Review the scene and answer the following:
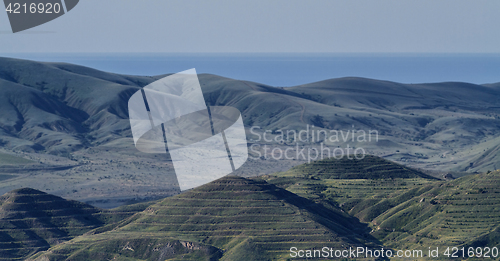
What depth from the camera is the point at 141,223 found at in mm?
115750

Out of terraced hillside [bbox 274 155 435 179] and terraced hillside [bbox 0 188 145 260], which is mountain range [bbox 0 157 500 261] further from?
terraced hillside [bbox 274 155 435 179]

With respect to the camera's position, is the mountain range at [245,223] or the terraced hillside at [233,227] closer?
the terraced hillside at [233,227]

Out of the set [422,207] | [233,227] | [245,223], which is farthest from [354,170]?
[233,227]

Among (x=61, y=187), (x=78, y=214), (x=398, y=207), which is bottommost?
(x=61, y=187)

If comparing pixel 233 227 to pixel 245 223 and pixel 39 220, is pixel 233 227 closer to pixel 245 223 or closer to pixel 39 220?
pixel 245 223

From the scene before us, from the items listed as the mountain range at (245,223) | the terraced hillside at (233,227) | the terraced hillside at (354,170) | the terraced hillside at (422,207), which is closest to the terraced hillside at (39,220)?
the mountain range at (245,223)

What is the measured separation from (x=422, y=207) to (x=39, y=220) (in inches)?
2591

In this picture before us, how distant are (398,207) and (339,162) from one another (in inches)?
1545

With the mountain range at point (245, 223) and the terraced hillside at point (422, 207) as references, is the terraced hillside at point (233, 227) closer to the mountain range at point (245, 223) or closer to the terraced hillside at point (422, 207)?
the mountain range at point (245, 223)

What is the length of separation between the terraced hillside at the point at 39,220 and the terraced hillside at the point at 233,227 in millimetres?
8381

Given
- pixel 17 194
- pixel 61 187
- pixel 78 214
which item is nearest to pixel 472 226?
pixel 78 214

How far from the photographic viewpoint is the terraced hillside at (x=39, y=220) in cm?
11575

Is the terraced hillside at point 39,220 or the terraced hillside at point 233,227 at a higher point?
the terraced hillside at point 233,227

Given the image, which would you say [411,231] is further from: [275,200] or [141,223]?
[141,223]
